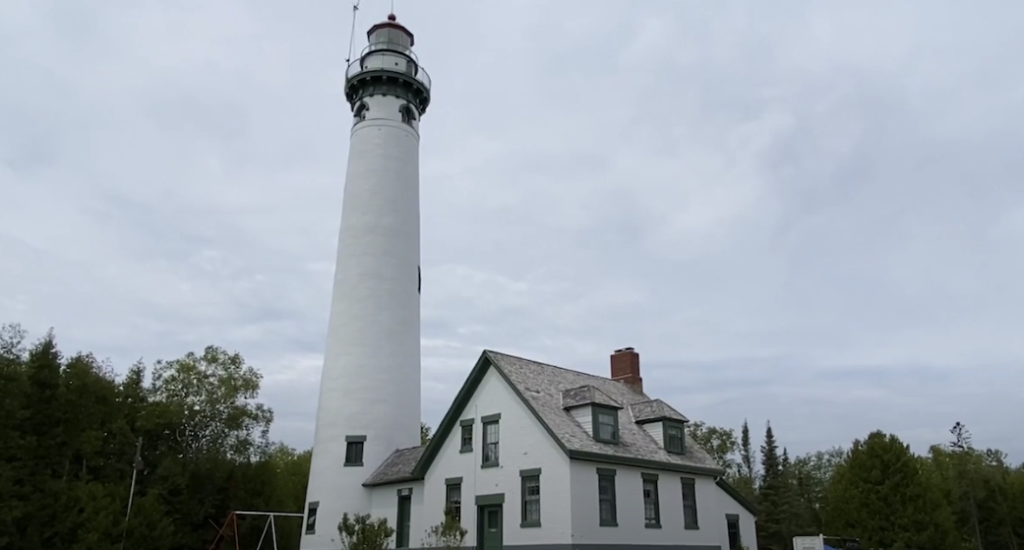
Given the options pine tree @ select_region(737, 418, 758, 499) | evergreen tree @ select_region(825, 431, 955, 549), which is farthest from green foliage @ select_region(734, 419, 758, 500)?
evergreen tree @ select_region(825, 431, 955, 549)

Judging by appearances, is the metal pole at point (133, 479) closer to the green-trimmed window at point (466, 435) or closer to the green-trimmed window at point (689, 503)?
the green-trimmed window at point (466, 435)

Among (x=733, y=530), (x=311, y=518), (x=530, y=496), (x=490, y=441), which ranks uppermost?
(x=490, y=441)

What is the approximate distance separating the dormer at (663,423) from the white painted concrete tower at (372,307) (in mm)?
9030

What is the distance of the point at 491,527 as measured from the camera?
936 inches

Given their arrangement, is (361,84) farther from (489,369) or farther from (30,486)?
(30,486)

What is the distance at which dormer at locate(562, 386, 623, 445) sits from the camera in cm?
2380

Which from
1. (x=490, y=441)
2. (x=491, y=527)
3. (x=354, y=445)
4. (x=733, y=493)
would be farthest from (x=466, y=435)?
(x=733, y=493)

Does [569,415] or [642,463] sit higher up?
[569,415]

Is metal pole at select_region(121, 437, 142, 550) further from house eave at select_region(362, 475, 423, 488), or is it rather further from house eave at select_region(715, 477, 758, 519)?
house eave at select_region(715, 477, 758, 519)

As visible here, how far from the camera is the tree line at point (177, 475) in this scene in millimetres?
27766

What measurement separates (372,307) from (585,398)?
32.6ft

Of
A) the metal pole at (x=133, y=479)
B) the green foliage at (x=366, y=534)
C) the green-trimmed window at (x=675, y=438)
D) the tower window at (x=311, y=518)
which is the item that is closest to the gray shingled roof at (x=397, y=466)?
the tower window at (x=311, y=518)

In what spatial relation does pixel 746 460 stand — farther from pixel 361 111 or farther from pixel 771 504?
pixel 361 111

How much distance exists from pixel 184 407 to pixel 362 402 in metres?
11.9
